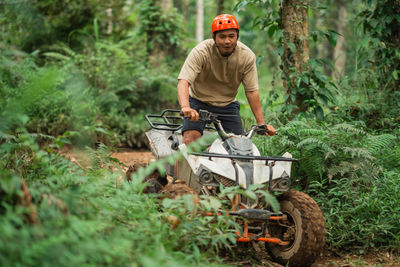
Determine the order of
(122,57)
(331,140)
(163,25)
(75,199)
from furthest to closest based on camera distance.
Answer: (163,25)
(122,57)
(331,140)
(75,199)

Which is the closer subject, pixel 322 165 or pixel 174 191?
pixel 174 191

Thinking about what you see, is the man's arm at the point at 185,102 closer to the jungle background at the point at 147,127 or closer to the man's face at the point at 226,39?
the man's face at the point at 226,39

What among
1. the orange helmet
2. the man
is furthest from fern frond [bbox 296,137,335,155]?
the orange helmet

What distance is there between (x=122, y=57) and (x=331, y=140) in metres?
6.97

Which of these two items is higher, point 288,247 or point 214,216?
point 214,216

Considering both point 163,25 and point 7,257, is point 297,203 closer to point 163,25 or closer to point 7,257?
point 7,257

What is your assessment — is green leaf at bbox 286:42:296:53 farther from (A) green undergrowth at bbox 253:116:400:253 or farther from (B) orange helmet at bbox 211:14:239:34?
(B) orange helmet at bbox 211:14:239:34

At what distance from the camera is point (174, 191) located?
4051 millimetres

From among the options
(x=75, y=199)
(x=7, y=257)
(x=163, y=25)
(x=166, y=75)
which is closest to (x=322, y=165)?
(x=75, y=199)

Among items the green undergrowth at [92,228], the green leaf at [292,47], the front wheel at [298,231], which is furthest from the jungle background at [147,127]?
the front wheel at [298,231]

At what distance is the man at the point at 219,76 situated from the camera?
475cm

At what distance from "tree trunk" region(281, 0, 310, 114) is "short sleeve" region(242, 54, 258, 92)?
144 cm

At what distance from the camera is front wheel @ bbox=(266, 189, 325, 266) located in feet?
13.0

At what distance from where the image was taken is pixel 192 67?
4.87 meters
